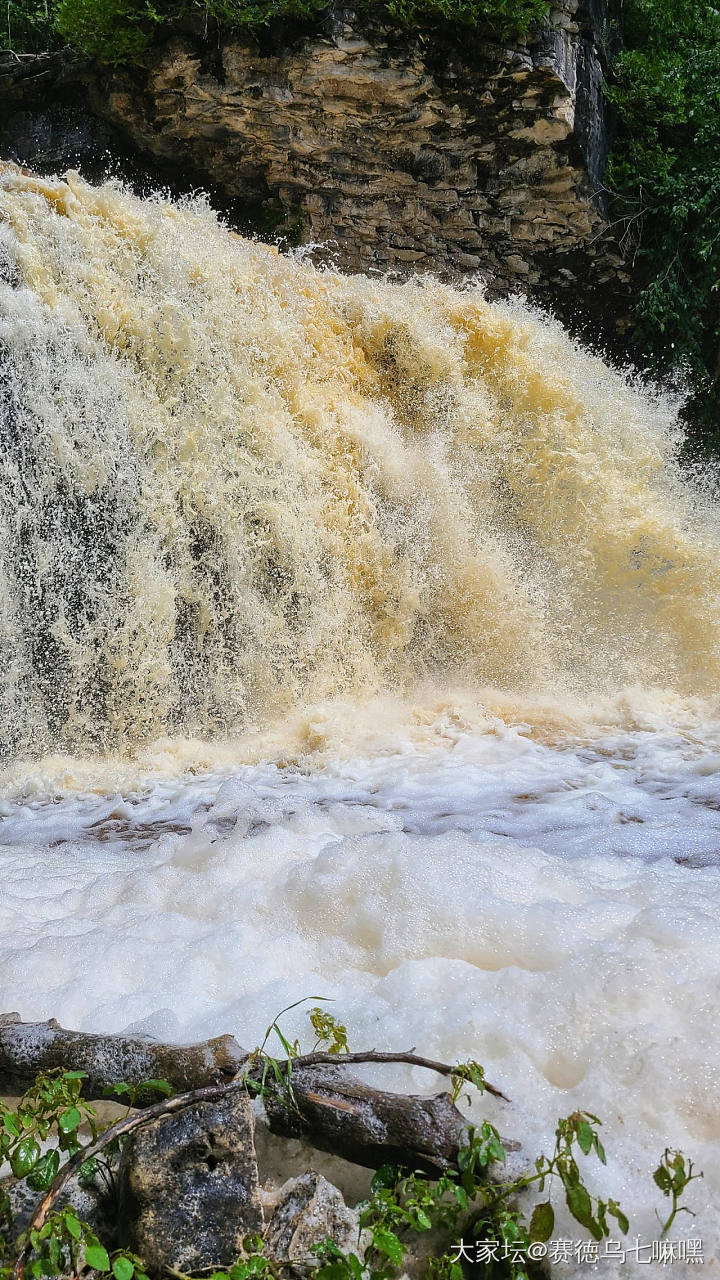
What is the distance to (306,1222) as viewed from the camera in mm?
976

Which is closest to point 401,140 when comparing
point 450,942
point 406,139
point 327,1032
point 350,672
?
point 406,139

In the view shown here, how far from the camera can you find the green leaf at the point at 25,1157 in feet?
3.38

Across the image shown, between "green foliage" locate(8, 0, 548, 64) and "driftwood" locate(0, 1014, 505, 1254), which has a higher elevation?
"green foliage" locate(8, 0, 548, 64)

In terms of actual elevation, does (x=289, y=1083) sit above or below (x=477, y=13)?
below

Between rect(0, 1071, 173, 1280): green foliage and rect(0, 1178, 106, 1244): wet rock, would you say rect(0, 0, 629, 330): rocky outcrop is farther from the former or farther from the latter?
rect(0, 1178, 106, 1244): wet rock

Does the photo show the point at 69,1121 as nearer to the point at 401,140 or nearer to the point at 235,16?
the point at 235,16

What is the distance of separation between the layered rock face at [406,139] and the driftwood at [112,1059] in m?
7.65

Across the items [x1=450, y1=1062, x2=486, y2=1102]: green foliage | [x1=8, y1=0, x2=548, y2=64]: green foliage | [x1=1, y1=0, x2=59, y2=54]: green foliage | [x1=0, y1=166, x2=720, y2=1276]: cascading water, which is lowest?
[x1=0, y1=166, x2=720, y2=1276]: cascading water

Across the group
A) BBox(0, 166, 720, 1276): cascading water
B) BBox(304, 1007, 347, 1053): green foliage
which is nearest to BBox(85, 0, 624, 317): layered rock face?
Result: BBox(0, 166, 720, 1276): cascading water

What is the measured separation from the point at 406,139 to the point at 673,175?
8.59 feet

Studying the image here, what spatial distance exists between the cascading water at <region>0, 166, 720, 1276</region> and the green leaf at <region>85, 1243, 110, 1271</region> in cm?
47

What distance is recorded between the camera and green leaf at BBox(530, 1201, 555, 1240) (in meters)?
0.98

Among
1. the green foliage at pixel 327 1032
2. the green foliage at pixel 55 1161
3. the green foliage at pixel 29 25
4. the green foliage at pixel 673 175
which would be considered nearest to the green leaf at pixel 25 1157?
the green foliage at pixel 55 1161

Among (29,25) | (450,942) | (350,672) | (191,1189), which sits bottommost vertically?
(350,672)
